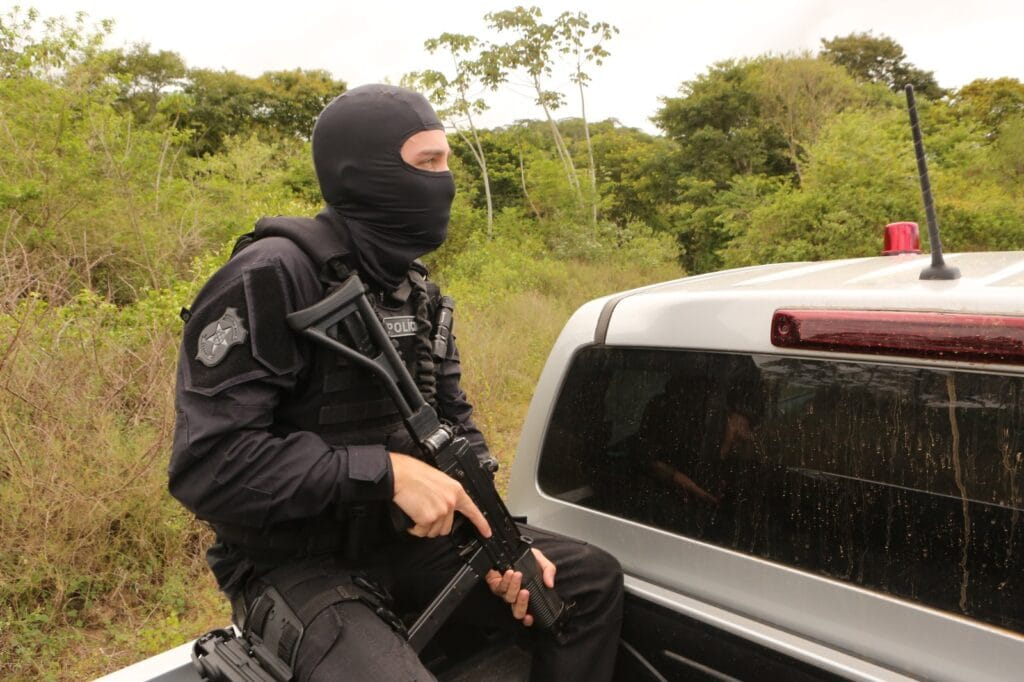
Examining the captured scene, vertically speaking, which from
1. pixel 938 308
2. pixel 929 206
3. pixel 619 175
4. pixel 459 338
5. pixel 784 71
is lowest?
pixel 459 338

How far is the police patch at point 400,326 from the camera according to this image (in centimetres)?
153

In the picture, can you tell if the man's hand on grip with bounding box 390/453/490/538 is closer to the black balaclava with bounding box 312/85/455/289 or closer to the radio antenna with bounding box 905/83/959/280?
the black balaclava with bounding box 312/85/455/289

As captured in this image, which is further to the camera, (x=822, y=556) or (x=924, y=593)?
(x=822, y=556)

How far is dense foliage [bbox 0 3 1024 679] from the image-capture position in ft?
10.6

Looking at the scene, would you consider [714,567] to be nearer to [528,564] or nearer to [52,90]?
[528,564]

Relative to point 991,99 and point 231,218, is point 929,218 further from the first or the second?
point 991,99

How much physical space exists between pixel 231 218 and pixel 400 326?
7.53m

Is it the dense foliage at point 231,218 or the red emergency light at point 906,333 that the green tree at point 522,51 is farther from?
the red emergency light at point 906,333

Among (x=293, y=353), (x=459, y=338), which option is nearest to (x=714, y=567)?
(x=293, y=353)

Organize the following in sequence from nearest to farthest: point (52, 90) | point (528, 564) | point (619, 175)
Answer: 1. point (528, 564)
2. point (52, 90)
3. point (619, 175)

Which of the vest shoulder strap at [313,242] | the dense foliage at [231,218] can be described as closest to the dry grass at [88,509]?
the dense foliage at [231,218]

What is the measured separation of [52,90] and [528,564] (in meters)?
7.40

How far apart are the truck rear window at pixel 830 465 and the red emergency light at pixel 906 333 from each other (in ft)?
0.14

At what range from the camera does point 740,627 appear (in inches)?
50.6
